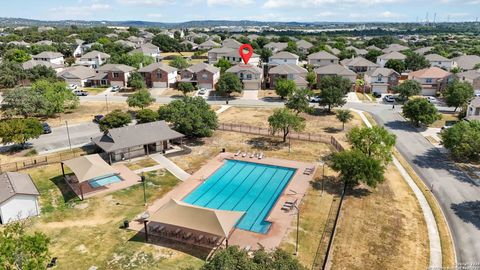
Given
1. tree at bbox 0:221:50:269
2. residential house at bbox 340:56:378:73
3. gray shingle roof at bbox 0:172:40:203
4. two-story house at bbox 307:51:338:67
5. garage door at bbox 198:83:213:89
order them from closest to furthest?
tree at bbox 0:221:50:269 < gray shingle roof at bbox 0:172:40:203 < garage door at bbox 198:83:213:89 < residential house at bbox 340:56:378:73 < two-story house at bbox 307:51:338:67

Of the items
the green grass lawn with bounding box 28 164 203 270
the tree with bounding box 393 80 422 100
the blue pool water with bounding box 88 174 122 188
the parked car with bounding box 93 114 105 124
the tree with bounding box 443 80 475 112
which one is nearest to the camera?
the green grass lawn with bounding box 28 164 203 270

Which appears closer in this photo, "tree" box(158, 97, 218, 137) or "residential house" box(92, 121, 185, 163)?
"residential house" box(92, 121, 185, 163)

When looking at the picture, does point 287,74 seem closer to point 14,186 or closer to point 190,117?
point 190,117

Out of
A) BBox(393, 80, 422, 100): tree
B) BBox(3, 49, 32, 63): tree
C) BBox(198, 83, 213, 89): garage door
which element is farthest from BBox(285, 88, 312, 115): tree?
BBox(3, 49, 32, 63): tree

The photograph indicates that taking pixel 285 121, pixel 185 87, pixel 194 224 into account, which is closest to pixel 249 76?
pixel 185 87

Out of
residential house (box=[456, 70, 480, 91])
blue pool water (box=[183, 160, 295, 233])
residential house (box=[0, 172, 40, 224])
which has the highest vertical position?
residential house (box=[456, 70, 480, 91])

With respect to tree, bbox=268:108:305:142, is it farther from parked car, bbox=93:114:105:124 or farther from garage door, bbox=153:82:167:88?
garage door, bbox=153:82:167:88

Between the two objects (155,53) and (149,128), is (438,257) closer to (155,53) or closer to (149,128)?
(149,128)

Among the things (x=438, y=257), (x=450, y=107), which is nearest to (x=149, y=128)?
(x=438, y=257)
